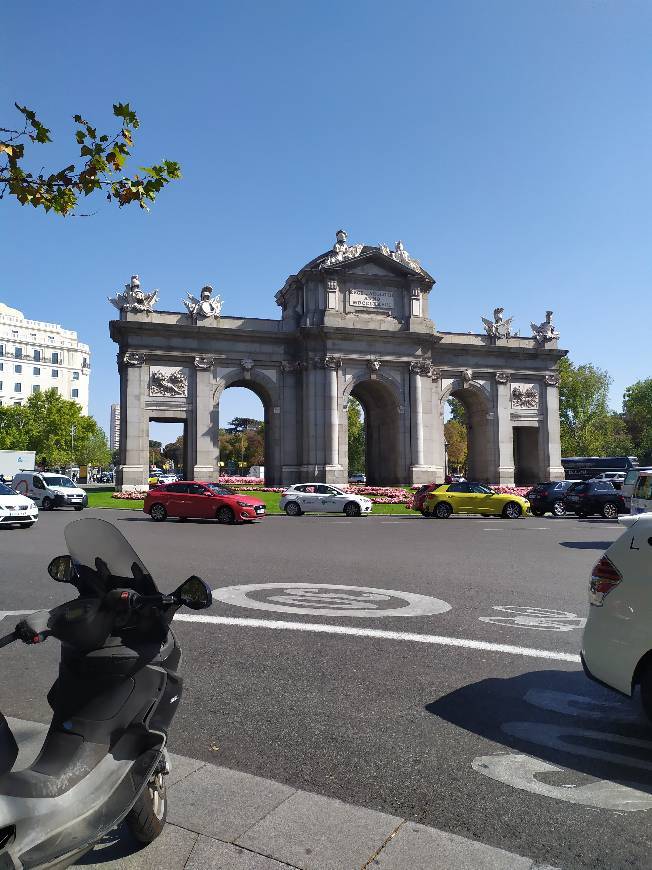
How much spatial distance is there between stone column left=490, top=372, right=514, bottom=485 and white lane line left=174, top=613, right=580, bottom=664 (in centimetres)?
4449

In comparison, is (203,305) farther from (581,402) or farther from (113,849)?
(581,402)

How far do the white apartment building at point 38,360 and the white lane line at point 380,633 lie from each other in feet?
334

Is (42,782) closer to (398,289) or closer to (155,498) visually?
(155,498)

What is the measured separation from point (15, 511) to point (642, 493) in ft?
60.7

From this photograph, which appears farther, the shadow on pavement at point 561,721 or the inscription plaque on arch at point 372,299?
the inscription plaque on arch at point 372,299

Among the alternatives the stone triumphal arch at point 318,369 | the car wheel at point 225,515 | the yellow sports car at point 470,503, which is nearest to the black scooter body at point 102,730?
the car wheel at point 225,515

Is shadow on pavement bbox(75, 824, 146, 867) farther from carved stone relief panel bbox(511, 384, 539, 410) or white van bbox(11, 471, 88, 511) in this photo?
carved stone relief panel bbox(511, 384, 539, 410)

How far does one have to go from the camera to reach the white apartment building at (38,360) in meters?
102

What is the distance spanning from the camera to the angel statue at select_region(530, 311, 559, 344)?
51781mm

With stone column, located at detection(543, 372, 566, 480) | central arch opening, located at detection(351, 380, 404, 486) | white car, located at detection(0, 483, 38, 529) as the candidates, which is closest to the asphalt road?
white car, located at detection(0, 483, 38, 529)

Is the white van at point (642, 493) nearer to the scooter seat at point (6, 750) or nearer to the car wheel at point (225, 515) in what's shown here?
the car wheel at point (225, 515)

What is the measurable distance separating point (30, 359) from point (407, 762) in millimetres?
113630

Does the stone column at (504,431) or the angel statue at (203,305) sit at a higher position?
the angel statue at (203,305)

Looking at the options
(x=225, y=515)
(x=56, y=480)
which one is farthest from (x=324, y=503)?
(x=56, y=480)
